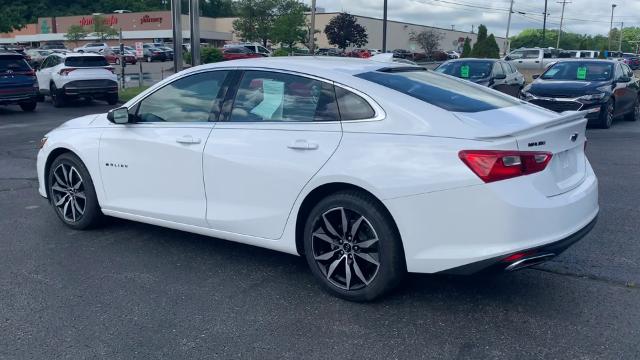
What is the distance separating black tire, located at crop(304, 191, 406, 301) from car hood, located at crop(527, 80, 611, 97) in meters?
11.0

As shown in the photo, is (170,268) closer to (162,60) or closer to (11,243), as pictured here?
(11,243)

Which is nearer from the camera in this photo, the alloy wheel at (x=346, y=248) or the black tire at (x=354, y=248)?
the black tire at (x=354, y=248)

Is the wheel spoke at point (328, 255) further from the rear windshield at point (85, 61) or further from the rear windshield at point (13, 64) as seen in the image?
the rear windshield at point (85, 61)

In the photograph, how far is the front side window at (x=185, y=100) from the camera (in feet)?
16.3

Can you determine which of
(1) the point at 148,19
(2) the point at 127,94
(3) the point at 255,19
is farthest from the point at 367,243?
(1) the point at 148,19

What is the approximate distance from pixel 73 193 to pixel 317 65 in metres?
2.78

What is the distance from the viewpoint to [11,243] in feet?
18.4

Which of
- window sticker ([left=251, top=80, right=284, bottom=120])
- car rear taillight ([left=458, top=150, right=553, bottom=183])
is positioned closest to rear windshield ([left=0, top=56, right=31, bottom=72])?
window sticker ([left=251, top=80, right=284, bottom=120])

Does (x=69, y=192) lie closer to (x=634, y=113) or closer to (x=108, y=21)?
(x=634, y=113)

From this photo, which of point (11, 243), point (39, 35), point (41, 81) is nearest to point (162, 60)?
point (41, 81)

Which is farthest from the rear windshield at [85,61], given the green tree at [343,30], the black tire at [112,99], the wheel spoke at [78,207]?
the green tree at [343,30]

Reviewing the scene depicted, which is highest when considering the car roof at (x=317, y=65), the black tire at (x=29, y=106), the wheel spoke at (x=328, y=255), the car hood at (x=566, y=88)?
the car roof at (x=317, y=65)

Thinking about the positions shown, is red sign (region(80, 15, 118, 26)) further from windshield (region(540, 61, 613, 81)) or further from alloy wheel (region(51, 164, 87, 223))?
alloy wheel (region(51, 164, 87, 223))

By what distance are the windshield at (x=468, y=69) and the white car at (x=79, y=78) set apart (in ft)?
33.4
